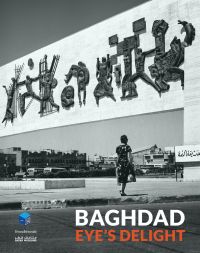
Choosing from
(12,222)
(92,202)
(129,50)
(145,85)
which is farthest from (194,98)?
(12,222)

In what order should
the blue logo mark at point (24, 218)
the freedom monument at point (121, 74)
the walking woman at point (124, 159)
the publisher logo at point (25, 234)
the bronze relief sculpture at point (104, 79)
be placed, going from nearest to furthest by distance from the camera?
the publisher logo at point (25, 234)
the blue logo mark at point (24, 218)
the walking woman at point (124, 159)
the freedom monument at point (121, 74)
the bronze relief sculpture at point (104, 79)

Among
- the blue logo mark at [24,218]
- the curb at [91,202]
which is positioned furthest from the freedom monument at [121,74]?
the blue logo mark at [24,218]

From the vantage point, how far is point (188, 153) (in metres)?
27.6

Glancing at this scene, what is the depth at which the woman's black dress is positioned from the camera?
39.1 ft

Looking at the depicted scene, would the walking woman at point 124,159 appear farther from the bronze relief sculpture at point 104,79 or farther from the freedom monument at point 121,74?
the bronze relief sculpture at point 104,79

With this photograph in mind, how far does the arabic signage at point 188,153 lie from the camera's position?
2705 cm

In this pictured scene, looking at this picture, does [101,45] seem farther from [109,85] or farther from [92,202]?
[92,202]

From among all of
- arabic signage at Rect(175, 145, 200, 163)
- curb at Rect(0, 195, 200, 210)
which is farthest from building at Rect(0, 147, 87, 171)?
curb at Rect(0, 195, 200, 210)

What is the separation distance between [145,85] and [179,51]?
4079 mm

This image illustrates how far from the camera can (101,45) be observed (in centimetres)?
4006

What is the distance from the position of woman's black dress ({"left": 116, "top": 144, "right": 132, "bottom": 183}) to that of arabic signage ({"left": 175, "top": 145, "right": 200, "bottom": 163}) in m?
15.6

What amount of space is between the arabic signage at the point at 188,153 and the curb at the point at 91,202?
15564 mm

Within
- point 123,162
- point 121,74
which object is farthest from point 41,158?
point 123,162

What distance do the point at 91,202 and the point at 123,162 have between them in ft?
5.39
